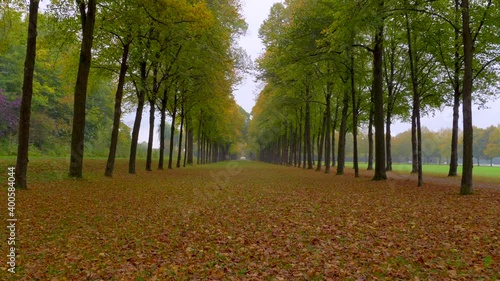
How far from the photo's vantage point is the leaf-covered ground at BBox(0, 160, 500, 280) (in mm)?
4977

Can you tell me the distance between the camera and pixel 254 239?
268 inches

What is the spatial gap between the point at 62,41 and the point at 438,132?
104 metres

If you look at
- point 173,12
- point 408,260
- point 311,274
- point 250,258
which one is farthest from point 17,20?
point 408,260

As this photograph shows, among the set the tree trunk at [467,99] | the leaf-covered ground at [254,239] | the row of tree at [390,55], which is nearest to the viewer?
the leaf-covered ground at [254,239]

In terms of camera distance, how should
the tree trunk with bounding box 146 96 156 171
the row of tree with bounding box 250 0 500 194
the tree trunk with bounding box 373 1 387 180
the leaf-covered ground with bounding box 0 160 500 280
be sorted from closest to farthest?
the leaf-covered ground with bounding box 0 160 500 280 < the row of tree with bounding box 250 0 500 194 < the tree trunk with bounding box 373 1 387 180 < the tree trunk with bounding box 146 96 156 171

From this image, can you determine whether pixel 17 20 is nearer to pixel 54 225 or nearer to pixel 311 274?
pixel 54 225

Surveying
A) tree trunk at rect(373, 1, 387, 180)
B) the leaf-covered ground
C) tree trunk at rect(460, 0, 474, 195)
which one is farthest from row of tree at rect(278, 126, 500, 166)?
the leaf-covered ground

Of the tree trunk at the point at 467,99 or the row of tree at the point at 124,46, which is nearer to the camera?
the tree trunk at the point at 467,99

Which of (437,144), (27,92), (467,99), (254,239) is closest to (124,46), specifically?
(27,92)

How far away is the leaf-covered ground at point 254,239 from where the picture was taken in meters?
4.98

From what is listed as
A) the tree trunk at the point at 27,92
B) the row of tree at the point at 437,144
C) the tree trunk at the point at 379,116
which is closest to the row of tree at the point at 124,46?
the tree trunk at the point at 27,92

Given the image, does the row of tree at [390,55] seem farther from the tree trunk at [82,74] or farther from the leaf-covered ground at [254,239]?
the tree trunk at [82,74]

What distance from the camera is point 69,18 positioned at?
615 inches

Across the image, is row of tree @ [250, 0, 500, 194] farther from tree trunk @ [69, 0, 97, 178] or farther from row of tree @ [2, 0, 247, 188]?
tree trunk @ [69, 0, 97, 178]
